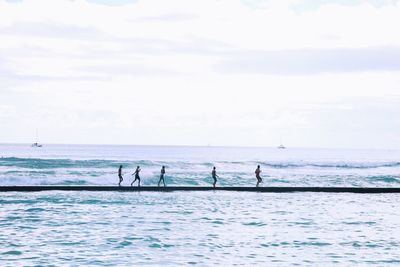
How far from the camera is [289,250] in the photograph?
18.4 m

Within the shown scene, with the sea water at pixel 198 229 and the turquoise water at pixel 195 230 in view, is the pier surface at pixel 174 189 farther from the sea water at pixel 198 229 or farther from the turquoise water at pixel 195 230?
the turquoise water at pixel 195 230

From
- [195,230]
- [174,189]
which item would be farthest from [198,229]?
[174,189]

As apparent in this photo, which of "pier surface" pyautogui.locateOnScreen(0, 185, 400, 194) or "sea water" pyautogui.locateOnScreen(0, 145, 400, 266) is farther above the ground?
"pier surface" pyautogui.locateOnScreen(0, 185, 400, 194)

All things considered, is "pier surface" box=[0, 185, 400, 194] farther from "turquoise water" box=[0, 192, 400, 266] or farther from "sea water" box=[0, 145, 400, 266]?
"turquoise water" box=[0, 192, 400, 266]

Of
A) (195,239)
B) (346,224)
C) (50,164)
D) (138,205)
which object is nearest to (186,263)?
(195,239)

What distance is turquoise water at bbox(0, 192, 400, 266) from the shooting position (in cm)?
1709

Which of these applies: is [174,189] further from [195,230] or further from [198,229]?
[195,230]

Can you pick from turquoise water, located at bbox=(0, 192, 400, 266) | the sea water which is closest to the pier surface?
the sea water

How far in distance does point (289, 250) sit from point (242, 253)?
160cm

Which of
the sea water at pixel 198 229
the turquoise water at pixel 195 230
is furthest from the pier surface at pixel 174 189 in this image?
the turquoise water at pixel 195 230

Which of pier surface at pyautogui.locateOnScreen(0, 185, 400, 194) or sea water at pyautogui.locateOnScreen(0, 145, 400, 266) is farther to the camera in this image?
pier surface at pyautogui.locateOnScreen(0, 185, 400, 194)

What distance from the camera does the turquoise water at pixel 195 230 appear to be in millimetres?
17094

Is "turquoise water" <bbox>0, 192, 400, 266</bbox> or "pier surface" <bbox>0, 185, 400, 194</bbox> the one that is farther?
"pier surface" <bbox>0, 185, 400, 194</bbox>

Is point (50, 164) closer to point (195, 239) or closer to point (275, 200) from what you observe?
point (275, 200)
